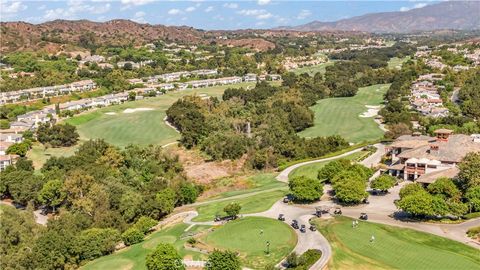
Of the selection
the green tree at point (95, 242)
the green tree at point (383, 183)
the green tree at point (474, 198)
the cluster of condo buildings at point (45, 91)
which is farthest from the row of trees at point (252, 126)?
the cluster of condo buildings at point (45, 91)

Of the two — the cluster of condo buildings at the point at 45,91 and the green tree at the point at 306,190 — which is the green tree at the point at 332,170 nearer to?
the green tree at the point at 306,190

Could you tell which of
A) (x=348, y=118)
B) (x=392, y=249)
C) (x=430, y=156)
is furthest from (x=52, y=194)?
(x=348, y=118)

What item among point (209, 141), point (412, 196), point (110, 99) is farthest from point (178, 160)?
point (110, 99)

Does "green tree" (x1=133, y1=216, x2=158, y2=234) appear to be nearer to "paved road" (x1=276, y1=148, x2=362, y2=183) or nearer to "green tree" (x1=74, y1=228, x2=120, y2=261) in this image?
"green tree" (x1=74, y1=228, x2=120, y2=261)

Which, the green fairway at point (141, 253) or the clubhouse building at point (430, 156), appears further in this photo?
the clubhouse building at point (430, 156)

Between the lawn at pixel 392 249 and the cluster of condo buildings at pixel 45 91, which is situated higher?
the cluster of condo buildings at pixel 45 91

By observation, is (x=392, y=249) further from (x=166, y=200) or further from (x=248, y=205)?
(x=166, y=200)
